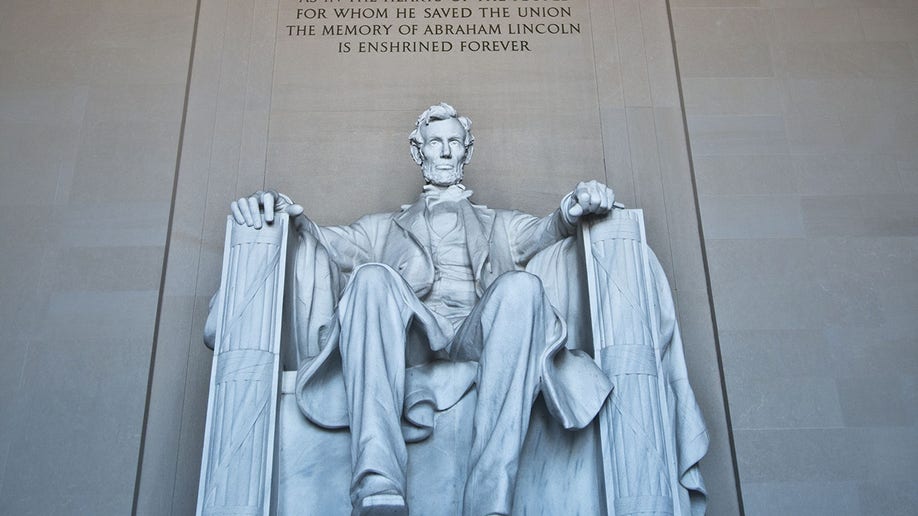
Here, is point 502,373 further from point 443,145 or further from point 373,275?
point 443,145

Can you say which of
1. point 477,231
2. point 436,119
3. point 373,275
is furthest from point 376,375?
point 436,119

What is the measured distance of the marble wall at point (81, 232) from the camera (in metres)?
6.34

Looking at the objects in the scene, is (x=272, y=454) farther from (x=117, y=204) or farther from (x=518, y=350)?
(x=117, y=204)

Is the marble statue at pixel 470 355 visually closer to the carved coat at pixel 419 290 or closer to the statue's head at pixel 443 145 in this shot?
the carved coat at pixel 419 290

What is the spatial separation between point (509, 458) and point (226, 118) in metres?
3.86

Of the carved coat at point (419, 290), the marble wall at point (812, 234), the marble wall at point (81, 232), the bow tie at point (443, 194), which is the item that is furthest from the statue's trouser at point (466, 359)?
the marble wall at point (81, 232)

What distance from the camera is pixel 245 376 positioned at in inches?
192

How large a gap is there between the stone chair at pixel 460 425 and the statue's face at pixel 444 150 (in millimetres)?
1172

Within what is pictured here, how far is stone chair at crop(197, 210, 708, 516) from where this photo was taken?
470cm

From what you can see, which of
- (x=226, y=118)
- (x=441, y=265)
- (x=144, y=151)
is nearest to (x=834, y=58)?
(x=441, y=265)

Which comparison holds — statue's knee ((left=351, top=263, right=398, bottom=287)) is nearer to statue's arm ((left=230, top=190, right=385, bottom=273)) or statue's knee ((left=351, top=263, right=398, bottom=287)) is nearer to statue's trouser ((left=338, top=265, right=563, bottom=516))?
statue's trouser ((left=338, top=265, right=563, bottom=516))

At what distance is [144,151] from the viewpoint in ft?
24.0

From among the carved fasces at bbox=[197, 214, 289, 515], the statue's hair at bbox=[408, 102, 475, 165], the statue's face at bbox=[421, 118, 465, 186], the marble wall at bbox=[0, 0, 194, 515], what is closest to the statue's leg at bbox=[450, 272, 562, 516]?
the carved fasces at bbox=[197, 214, 289, 515]

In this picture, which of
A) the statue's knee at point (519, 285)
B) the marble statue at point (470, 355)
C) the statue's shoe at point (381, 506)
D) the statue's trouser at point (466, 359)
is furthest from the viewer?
the statue's knee at point (519, 285)
